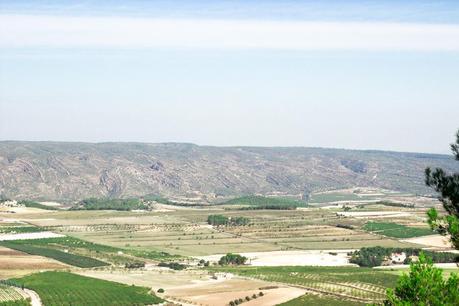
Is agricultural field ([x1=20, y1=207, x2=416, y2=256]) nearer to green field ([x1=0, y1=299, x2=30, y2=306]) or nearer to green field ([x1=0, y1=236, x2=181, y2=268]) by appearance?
green field ([x1=0, y1=236, x2=181, y2=268])

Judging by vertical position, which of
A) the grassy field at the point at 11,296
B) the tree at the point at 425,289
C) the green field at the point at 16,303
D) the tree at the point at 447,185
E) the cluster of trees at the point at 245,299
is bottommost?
the grassy field at the point at 11,296

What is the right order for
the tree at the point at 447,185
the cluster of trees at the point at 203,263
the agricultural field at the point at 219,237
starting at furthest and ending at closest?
1. the agricultural field at the point at 219,237
2. the cluster of trees at the point at 203,263
3. the tree at the point at 447,185

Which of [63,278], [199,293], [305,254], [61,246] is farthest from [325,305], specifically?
[61,246]

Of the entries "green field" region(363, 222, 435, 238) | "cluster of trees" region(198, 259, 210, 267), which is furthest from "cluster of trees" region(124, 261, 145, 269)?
"green field" region(363, 222, 435, 238)

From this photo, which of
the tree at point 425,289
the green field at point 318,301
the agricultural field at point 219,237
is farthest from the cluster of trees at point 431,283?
the agricultural field at point 219,237

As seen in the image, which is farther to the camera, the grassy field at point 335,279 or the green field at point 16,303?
the grassy field at point 335,279

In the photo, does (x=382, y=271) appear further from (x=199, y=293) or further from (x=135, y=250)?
(x=135, y=250)

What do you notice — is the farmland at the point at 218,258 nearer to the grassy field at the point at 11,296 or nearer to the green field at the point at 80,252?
the green field at the point at 80,252
